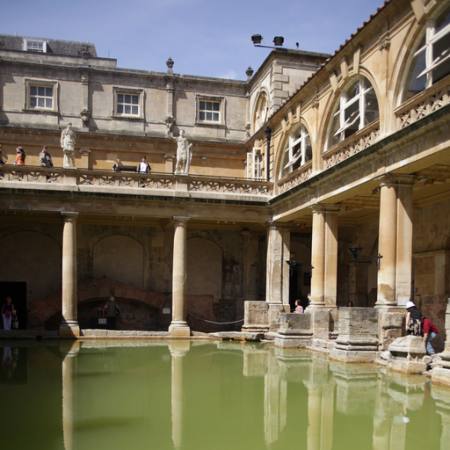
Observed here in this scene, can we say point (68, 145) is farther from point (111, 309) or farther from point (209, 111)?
point (209, 111)

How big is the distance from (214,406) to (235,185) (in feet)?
50.7

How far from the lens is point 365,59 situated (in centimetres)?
1691

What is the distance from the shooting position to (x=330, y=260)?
64.9 feet

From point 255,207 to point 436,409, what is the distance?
620 inches

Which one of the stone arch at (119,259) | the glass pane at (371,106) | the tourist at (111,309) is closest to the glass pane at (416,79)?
the glass pane at (371,106)

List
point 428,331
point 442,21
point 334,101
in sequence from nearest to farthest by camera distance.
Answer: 1. point 442,21
2. point 428,331
3. point 334,101

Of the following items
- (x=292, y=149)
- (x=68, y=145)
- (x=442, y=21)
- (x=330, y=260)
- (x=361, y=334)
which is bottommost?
(x=361, y=334)

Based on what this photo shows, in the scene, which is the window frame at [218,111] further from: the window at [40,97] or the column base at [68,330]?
the column base at [68,330]

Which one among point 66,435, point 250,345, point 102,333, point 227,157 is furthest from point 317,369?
point 227,157

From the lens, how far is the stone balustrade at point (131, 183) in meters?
22.4

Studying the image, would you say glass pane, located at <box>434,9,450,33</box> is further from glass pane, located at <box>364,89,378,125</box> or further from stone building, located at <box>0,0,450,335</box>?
glass pane, located at <box>364,89,378,125</box>

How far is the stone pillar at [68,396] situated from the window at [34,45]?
2592 cm

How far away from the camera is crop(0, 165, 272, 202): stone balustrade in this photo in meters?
22.4

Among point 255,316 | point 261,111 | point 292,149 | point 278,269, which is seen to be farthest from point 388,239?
point 261,111
